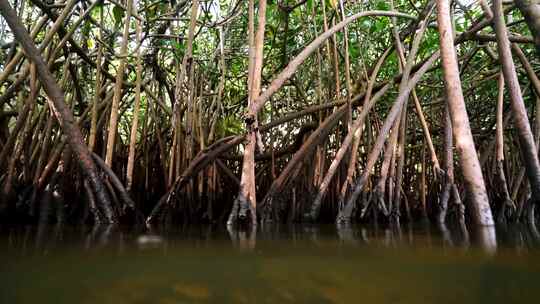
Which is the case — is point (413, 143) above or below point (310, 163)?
above

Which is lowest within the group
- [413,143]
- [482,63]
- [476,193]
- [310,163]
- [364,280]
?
[364,280]

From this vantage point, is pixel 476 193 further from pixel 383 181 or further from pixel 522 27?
pixel 522 27

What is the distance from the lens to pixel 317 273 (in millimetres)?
713

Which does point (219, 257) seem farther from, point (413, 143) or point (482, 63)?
point (482, 63)

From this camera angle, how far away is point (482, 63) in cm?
367

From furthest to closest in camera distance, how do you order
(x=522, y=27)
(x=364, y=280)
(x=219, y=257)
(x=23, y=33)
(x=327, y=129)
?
(x=522, y=27) < (x=327, y=129) < (x=23, y=33) < (x=219, y=257) < (x=364, y=280)

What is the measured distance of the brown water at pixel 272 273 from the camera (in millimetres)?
558

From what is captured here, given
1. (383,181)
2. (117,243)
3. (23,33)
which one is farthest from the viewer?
(383,181)

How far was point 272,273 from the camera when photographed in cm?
72

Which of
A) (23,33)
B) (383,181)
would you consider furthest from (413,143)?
(23,33)

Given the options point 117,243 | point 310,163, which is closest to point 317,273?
point 117,243

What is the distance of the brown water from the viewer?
22.0 inches

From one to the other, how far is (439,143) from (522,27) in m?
1.36

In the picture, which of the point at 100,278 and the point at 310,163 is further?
the point at 310,163
